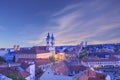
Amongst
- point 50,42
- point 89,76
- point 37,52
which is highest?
point 50,42

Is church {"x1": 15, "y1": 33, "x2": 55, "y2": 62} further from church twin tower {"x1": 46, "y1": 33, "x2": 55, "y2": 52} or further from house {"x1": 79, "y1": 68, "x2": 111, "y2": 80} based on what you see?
house {"x1": 79, "y1": 68, "x2": 111, "y2": 80}

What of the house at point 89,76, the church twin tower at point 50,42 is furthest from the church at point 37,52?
the house at point 89,76

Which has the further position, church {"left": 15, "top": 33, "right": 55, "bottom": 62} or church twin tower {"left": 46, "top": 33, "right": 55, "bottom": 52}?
Result: church twin tower {"left": 46, "top": 33, "right": 55, "bottom": 52}

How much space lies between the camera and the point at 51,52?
40906 mm

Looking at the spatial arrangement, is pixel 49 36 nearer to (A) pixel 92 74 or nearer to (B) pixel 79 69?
(B) pixel 79 69

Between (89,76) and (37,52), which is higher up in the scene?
(37,52)

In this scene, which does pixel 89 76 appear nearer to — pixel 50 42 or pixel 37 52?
pixel 37 52

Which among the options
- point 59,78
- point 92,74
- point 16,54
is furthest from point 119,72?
point 16,54

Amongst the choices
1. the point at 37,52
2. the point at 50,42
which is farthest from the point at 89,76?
the point at 50,42

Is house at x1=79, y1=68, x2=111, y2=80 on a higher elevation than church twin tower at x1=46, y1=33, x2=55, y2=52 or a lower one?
lower

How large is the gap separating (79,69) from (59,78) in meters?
5.70

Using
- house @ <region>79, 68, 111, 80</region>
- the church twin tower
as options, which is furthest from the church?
house @ <region>79, 68, 111, 80</region>

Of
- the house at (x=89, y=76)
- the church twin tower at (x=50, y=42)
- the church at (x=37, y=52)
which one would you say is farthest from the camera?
the church twin tower at (x=50, y=42)

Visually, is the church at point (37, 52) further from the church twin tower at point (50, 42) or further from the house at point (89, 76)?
the house at point (89, 76)
